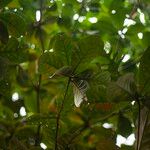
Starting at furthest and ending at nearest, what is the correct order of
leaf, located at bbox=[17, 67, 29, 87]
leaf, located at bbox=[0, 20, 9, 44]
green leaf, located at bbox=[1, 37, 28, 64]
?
leaf, located at bbox=[17, 67, 29, 87]
green leaf, located at bbox=[1, 37, 28, 64]
leaf, located at bbox=[0, 20, 9, 44]

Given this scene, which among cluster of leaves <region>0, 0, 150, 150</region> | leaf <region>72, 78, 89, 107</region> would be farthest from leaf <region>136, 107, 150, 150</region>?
leaf <region>72, 78, 89, 107</region>

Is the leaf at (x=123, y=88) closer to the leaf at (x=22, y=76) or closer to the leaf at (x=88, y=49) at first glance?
the leaf at (x=88, y=49)

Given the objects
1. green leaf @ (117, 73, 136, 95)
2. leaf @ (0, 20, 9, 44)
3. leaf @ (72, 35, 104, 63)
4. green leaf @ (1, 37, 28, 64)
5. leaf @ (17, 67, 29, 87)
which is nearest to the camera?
green leaf @ (117, 73, 136, 95)

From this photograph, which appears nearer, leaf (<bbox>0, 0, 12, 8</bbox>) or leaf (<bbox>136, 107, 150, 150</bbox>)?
leaf (<bbox>136, 107, 150, 150</bbox>)

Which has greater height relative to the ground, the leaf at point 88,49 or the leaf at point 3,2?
the leaf at point 3,2

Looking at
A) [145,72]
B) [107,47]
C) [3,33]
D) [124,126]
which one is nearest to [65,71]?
[145,72]

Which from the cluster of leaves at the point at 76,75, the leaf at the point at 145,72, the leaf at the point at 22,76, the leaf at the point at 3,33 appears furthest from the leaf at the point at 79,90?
the leaf at the point at 22,76

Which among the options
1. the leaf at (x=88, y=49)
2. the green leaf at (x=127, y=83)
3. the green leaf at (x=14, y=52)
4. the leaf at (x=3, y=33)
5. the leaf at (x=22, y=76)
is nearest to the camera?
the green leaf at (x=127, y=83)

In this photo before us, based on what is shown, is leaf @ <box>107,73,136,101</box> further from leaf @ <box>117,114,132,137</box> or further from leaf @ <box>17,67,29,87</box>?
leaf @ <box>17,67,29,87</box>

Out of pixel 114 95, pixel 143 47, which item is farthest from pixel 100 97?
pixel 143 47
